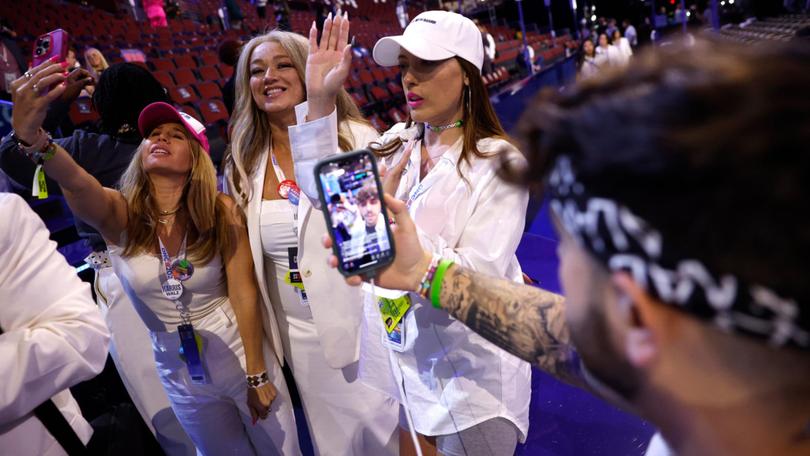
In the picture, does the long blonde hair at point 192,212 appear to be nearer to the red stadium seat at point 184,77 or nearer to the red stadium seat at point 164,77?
Answer: the red stadium seat at point 164,77

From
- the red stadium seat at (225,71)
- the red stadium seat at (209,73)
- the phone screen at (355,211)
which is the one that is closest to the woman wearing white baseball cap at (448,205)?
the phone screen at (355,211)

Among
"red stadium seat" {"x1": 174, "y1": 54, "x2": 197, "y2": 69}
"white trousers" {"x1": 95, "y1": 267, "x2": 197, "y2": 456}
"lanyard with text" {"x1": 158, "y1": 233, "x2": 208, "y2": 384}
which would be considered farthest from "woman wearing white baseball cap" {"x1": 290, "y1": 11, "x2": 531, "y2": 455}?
"red stadium seat" {"x1": 174, "y1": 54, "x2": 197, "y2": 69}

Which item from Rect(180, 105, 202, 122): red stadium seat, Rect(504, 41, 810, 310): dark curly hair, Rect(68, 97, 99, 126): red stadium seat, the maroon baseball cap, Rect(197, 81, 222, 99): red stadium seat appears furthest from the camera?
Rect(197, 81, 222, 99): red stadium seat

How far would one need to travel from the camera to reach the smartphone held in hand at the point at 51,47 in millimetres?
1856

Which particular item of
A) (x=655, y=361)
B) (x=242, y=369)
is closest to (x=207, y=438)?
(x=242, y=369)

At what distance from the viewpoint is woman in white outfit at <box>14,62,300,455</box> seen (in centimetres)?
194

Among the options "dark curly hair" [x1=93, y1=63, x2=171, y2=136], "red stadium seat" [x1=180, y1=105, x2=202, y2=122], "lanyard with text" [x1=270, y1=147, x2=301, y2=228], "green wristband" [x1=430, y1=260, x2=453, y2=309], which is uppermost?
"dark curly hair" [x1=93, y1=63, x2=171, y2=136]

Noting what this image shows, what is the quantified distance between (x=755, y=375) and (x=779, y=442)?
10 centimetres

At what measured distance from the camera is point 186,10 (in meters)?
13.3

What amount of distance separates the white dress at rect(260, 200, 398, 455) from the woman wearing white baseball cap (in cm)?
36

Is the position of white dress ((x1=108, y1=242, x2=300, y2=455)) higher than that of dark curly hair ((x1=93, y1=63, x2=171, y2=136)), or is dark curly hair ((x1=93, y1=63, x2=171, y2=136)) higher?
dark curly hair ((x1=93, y1=63, x2=171, y2=136))

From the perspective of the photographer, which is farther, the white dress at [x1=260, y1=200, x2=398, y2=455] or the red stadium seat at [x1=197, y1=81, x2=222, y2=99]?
the red stadium seat at [x1=197, y1=81, x2=222, y2=99]

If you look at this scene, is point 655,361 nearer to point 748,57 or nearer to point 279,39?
point 748,57

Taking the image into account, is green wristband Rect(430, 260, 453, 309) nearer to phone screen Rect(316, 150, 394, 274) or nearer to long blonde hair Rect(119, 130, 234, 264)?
phone screen Rect(316, 150, 394, 274)
